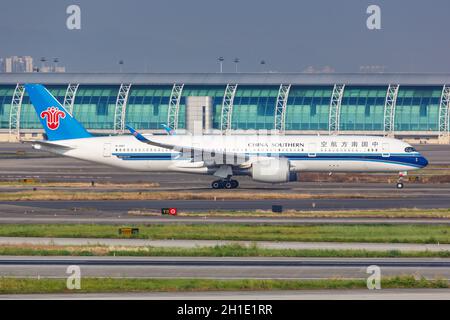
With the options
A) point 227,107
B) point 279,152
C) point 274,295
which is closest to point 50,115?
point 279,152

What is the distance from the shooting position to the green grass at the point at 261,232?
4538 centimetres

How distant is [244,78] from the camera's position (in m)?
156

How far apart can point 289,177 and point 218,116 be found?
8126cm

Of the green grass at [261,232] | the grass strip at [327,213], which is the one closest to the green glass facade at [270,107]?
the grass strip at [327,213]

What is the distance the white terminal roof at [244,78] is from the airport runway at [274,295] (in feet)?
408

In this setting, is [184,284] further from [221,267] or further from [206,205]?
[206,205]

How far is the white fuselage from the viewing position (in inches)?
2958

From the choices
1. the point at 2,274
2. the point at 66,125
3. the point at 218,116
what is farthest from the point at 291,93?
the point at 2,274

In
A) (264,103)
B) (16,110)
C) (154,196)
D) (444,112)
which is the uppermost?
(264,103)

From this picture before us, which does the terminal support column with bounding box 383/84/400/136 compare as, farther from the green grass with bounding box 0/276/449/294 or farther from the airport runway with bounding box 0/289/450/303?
the airport runway with bounding box 0/289/450/303

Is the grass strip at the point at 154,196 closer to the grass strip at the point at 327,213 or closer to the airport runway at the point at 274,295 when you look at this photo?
the grass strip at the point at 327,213

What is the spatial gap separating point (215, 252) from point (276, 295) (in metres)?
10.7
